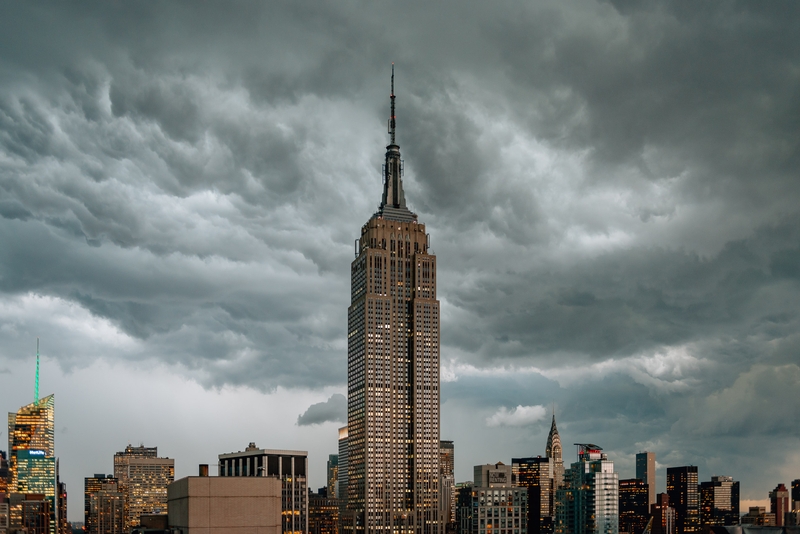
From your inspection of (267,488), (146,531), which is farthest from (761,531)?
(146,531)

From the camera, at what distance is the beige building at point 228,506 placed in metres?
98.1

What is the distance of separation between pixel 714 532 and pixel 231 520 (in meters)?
63.0

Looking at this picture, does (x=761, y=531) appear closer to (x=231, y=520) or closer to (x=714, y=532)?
(x=714, y=532)

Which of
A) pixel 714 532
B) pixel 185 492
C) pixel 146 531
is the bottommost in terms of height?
pixel 146 531

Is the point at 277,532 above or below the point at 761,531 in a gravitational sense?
below

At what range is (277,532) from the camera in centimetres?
10325

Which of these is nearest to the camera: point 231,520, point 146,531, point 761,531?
point 761,531

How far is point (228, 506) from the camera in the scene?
9912 cm

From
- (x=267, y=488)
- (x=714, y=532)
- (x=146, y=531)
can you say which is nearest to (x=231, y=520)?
(x=267, y=488)

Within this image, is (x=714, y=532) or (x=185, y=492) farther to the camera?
(x=185, y=492)

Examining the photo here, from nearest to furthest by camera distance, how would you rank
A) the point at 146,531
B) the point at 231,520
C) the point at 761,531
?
the point at 761,531 < the point at 231,520 < the point at 146,531

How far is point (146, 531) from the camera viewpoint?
374 feet

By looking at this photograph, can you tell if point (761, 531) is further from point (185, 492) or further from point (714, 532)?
point (185, 492)

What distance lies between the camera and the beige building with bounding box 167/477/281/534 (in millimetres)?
98125
